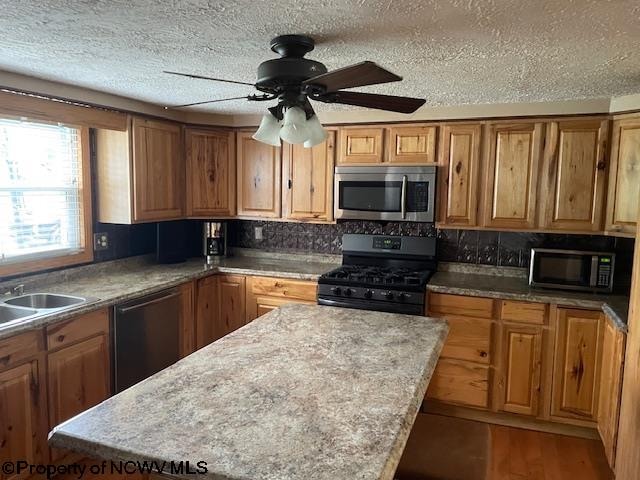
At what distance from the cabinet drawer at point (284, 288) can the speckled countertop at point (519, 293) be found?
0.88 metres

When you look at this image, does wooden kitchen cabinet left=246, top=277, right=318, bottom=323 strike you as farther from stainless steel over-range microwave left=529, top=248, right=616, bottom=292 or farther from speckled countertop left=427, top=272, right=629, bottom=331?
stainless steel over-range microwave left=529, top=248, right=616, bottom=292

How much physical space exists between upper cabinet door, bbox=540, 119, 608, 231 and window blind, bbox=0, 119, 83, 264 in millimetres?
3180

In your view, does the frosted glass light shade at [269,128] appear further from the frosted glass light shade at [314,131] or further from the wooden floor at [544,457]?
the wooden floor at [544,457]

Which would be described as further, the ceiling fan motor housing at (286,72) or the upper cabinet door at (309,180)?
the upper cabinet door at (309,180)

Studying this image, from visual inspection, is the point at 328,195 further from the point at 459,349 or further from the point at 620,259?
the point at 620,259

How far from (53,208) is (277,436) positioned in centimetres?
256

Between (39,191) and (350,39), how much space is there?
2228 mm

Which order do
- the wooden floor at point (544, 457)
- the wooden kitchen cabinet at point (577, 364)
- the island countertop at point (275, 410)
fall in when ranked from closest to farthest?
the island countertop at point (275, 410) → the wooden floor at point (544, 457) → the wooden kitchen cabinet at point (577, 364)

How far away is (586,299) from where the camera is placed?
2.88m

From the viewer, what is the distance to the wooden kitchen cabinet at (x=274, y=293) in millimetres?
3504

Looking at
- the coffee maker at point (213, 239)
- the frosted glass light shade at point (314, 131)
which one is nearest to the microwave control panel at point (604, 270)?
the frosted glass light shade at point (314, 131)

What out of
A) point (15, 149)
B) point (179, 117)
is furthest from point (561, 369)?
point (15, 149)

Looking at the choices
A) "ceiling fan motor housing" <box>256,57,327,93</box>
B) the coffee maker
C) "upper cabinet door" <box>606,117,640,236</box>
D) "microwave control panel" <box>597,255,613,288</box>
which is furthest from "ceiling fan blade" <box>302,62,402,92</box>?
the coffee maker

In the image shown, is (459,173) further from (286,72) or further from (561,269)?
(286,72)
